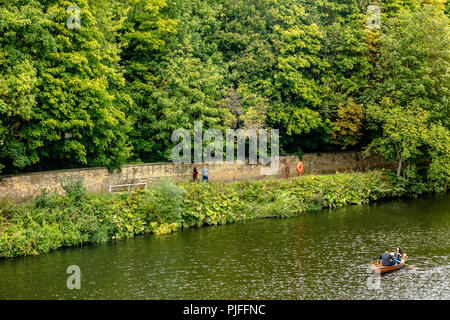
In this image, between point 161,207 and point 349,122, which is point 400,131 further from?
point 161,207

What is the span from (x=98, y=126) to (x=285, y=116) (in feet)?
54.9

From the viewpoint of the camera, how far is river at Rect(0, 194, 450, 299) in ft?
88.3

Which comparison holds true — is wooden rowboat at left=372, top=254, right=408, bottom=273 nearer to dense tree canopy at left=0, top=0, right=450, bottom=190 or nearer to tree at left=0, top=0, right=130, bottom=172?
tree at left=0, top=0, right=130, bottom=172

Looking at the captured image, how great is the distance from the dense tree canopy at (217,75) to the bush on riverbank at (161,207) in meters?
3.12

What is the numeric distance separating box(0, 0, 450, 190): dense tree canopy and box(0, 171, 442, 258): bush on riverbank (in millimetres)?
3119

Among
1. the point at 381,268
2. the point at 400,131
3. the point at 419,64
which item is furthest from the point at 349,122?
the point at 381,268

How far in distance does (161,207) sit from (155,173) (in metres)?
5.85

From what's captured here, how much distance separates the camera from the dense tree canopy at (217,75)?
37031 millimetres

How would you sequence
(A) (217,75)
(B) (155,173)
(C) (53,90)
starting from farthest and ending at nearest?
(A) (217,75) < (B) (155,173) < (C) (53,90)

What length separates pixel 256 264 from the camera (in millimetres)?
30953

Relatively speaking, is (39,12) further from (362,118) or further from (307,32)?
(362,118)

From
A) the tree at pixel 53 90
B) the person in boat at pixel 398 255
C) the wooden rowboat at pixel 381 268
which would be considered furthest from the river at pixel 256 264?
the tree at pixel 53 90

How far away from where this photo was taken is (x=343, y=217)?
42.0 meters

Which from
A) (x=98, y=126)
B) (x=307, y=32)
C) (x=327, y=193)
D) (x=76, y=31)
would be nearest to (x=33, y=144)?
(x=98, y=126)
